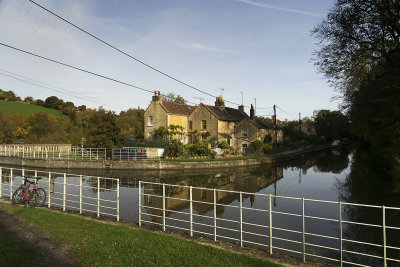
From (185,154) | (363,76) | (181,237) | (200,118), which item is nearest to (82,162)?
(185,154)

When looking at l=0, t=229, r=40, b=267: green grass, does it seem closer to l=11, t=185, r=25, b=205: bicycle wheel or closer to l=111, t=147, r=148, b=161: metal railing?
l=11, t=185, r=25, b=205: bicycle wheel

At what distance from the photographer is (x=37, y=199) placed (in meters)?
10.4

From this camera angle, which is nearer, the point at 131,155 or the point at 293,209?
the point at 293,209

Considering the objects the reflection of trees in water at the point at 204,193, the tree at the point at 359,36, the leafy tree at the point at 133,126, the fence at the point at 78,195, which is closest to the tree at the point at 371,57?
the tree at the point at 359,36

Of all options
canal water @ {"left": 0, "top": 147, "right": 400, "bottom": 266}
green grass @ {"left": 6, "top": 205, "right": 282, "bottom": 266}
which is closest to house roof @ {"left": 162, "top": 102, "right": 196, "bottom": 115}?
canal water @ {"left": 0, "top": 147, "right": 400, "bottom": 266}

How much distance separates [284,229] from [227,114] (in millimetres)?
40521

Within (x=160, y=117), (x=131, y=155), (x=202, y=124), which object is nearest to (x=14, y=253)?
(x=131, y=155)

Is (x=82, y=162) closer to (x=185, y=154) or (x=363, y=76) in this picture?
(x=185, y=154)

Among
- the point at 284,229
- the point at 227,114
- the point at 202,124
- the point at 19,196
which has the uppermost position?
the point at 227,114

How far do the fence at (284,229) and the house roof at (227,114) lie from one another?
26.1 m

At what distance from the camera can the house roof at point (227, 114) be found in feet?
136

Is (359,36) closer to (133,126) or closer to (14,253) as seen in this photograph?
(14,253)

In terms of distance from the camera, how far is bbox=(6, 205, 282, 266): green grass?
577 cm

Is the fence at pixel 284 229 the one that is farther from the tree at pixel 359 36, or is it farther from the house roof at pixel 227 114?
the house roof at pixel 227 114
